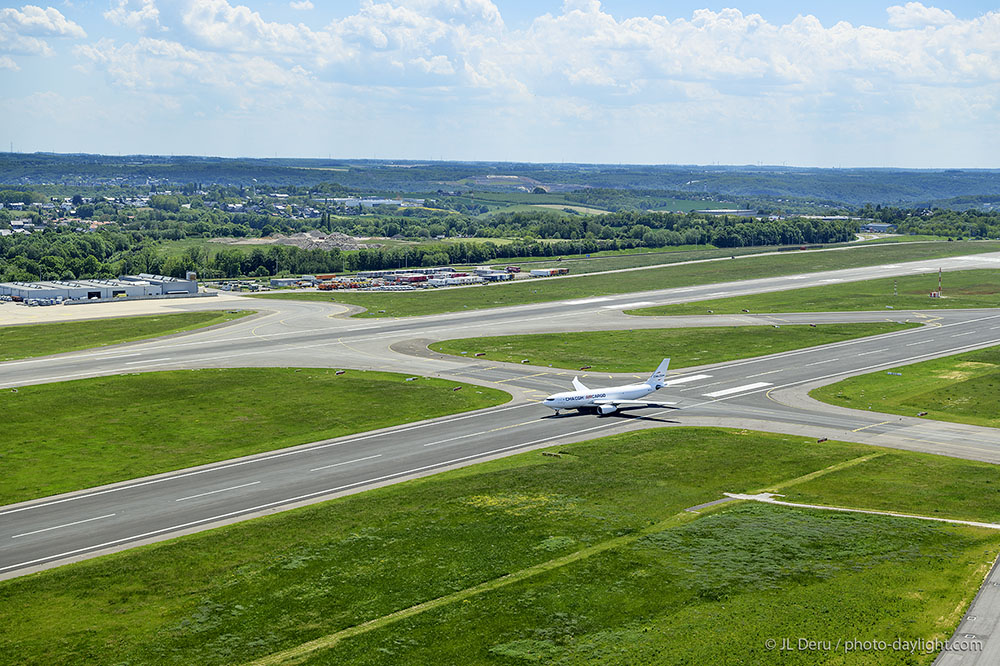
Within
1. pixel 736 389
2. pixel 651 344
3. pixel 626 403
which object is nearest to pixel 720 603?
pixel 626 403

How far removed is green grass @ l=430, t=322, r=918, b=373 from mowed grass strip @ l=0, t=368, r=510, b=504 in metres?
23.9

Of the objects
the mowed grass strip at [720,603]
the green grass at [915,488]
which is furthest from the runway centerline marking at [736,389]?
the mowed grass strip at [720,603]

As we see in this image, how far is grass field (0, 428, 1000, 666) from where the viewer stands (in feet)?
164

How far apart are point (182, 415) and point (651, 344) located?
258 feet

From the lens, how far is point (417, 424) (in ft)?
331

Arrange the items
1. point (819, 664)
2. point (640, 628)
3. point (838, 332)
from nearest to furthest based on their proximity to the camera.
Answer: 1. point (819, 664)
2. point (640, 628)
3. point (838, 332)

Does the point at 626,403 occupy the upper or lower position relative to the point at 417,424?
upper

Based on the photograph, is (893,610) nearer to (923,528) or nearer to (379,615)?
(923,528)

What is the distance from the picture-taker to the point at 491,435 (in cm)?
9594

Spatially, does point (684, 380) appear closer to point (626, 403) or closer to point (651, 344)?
point (626, 403)

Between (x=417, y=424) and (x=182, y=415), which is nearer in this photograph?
(x=417, y=424)

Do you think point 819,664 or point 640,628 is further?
point 640,628

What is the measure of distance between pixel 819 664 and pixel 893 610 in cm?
873

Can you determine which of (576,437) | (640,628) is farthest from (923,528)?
(576,437)
